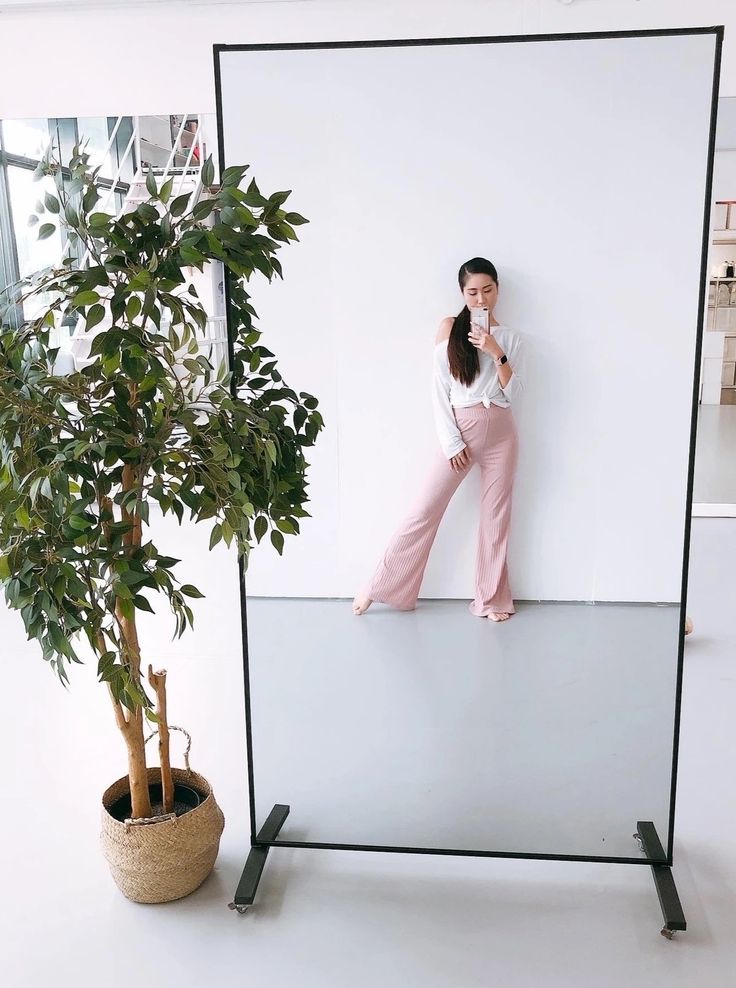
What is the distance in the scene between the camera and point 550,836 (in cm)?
223

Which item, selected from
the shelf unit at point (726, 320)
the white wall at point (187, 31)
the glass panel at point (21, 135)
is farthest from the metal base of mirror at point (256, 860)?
the glass panel at point (21, 135)

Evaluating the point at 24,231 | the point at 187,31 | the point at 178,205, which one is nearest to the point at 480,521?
the point at 178,205

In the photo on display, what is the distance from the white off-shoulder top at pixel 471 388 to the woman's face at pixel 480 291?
0.06m

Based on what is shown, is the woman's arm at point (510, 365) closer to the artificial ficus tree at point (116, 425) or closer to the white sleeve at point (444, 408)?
the white sleeve at point (444, 408)

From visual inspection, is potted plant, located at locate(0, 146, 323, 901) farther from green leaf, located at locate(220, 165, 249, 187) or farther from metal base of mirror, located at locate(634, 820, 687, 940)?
metal base of mirror, located at locate(634, 820, 687, 940)

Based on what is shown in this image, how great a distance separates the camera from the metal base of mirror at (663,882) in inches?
79.3

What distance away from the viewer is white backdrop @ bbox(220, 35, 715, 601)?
1.86 m

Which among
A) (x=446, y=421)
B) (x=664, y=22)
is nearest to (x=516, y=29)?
(x=664, y=22)

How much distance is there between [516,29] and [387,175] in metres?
2.59

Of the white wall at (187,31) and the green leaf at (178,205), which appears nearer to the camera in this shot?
the green leaf at (178,205)

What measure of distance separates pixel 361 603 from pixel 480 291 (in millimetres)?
730

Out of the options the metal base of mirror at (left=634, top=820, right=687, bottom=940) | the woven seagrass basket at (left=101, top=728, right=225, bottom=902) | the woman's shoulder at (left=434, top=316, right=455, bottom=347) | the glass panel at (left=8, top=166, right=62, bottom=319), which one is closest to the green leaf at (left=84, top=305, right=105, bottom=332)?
the woman's shoulder at (left=434, top=316, right=455, bottom=347)

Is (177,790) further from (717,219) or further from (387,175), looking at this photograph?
(717,219)

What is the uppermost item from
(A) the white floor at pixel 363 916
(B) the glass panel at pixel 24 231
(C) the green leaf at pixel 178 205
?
(B) the glass panel at pixel 24 231
